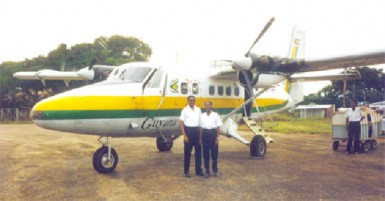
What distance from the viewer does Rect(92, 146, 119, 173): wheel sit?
8.80 metres

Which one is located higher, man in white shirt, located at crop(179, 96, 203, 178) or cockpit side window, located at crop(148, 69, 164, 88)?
cockpit side window, located at crop(148, 69, 164, 88)

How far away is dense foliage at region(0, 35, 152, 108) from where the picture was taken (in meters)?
41.8

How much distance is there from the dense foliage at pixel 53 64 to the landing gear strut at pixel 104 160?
31863mm

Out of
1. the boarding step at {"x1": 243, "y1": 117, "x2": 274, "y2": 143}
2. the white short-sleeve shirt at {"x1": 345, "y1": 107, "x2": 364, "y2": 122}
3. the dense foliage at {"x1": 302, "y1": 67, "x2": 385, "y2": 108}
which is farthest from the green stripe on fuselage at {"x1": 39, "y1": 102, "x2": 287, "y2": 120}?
the dense foliage at {"x1": 302, "y1": 67, "x2": 385, "y2": 108}

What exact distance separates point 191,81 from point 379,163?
5869 mm

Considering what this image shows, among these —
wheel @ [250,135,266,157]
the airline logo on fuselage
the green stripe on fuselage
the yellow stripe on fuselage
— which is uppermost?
the yellow stripe on fuselage

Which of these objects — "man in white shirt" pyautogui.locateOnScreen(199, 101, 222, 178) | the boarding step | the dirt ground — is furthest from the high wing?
"man in white shirt" pyautogui.locateOnScreen(199, 101, 222, 178)

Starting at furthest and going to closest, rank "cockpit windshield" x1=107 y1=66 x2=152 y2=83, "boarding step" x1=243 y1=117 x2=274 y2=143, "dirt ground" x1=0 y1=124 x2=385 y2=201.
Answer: "boarding step" x1=243 y1=117 x2=274 y2=143 < "cockpit windshield" x1=107 y1=66 x2=152 y2=83 < "dirt ground" x1=0 y1=124 x2=385 y2=201

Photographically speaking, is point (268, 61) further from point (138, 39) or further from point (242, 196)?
point (138, 39)

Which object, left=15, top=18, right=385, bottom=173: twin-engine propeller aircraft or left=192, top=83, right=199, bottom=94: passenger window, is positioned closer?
left=15, top=18, right=385, bottom=173: twin-engine propeller aircraft

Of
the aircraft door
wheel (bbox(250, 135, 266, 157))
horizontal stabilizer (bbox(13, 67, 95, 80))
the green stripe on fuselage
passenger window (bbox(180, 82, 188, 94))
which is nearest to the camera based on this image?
the green stripe on fuselage

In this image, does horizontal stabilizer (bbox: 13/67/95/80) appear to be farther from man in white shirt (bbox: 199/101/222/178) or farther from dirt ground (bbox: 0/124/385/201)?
man in white shirt (bbox: 199/101/222/178)

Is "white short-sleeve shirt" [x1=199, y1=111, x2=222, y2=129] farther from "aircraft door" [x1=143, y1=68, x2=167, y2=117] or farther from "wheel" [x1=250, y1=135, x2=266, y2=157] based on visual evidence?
"wheel" [x1=250, y1=135, x2=266, y2=157]

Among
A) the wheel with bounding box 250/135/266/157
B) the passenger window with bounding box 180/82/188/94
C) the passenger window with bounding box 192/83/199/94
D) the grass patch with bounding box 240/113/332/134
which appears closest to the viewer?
the passenger window with bounding box 180/82/188/94
